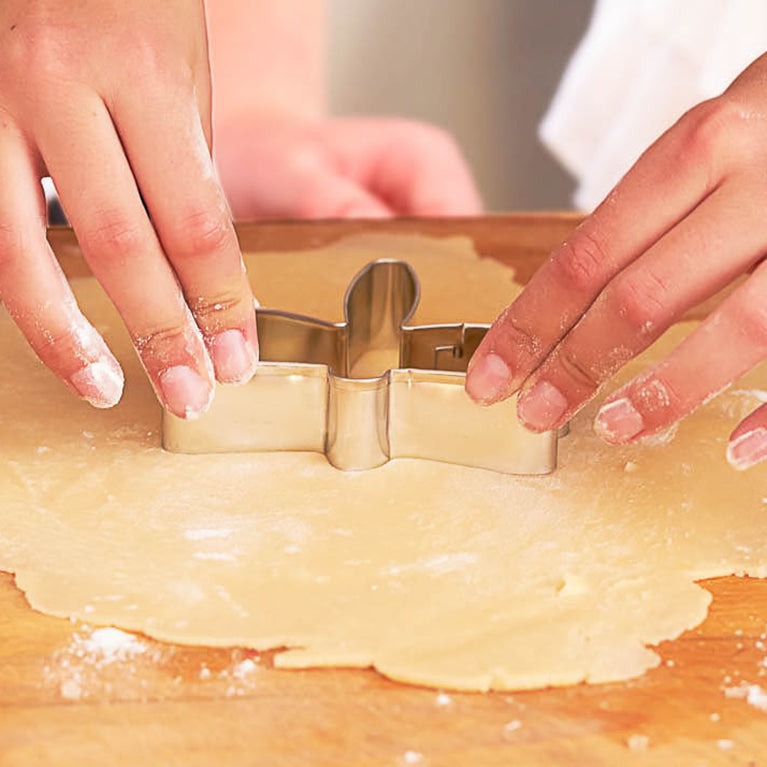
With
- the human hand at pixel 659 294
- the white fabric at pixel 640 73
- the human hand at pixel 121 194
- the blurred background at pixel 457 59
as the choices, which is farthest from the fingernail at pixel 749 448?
the blurred background at pixel 457 59

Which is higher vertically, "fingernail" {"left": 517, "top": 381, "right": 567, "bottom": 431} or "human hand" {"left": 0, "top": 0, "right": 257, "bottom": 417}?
"human hand" {"left": 0, "top": 0, "right": 257, "bottom": 417}

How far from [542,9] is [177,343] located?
205 cm

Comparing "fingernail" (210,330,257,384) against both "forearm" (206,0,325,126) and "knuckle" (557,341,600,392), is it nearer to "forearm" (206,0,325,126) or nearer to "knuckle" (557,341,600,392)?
"knuckle" (557,341,600,392)

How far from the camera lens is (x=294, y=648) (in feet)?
2.13

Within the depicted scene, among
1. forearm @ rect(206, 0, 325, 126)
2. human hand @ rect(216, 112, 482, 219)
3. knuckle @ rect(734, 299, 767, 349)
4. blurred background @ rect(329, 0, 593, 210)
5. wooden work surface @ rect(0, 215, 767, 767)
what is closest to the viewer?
wooden work surface @ rect(0, 215, 767, 767)

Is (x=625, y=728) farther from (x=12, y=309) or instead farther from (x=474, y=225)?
(x=474, y=225)

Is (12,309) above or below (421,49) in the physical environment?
above

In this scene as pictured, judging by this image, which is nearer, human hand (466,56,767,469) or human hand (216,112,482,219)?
human hand (466,56,767,469)

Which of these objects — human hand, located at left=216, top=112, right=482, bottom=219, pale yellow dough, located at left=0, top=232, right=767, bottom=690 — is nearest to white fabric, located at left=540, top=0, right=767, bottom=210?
human hand, located at left=216, top=112, right=482, bottom=219

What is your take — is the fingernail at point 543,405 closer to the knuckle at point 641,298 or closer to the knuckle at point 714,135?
the knuckle at point 641,298

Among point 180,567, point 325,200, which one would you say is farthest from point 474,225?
point 180,567

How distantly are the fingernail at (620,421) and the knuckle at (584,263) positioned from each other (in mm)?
85

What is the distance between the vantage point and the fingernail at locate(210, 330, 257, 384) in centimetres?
77

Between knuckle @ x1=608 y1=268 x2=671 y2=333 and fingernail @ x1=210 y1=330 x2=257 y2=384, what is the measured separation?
251mm
